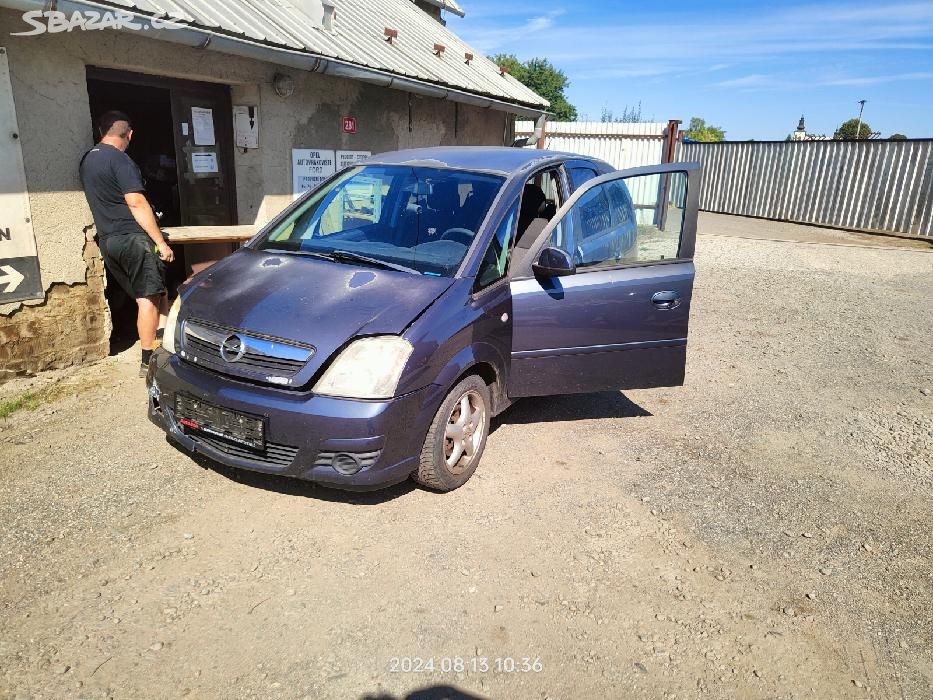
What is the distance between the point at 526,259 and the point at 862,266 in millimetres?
10762

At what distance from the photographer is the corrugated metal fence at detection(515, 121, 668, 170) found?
63.5 ft

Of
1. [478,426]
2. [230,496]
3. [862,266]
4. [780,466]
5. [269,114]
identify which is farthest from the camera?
[862,266]

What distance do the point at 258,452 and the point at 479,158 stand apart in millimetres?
2423

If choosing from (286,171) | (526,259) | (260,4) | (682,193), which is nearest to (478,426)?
(526,259)

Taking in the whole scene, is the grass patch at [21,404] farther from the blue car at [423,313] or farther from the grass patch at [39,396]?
the blue car at [423,313]

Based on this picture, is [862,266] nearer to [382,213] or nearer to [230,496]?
[382,213]

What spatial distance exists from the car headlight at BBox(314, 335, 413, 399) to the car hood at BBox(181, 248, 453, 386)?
6 cm

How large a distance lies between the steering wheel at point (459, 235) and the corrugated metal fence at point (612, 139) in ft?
53.2

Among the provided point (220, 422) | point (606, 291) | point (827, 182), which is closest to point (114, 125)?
point (220, 422)

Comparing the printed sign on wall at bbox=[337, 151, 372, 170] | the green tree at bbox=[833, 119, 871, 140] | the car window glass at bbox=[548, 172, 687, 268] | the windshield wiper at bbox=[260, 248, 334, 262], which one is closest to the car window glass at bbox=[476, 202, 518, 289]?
the car window glass at bbox=[548, 172, 687, 268]

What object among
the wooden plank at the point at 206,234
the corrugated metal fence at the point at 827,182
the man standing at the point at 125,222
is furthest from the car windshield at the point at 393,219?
the corrugated metal fence at the point at 827,182

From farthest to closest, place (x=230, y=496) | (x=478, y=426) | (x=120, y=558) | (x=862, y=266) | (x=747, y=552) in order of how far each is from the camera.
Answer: (x=862, y=266), (x=478, y=426), (x=230, y=496), (x=747, y=552), (x=120, y=558)

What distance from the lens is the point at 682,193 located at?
4.43 m

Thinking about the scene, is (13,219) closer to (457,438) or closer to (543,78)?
(457,438)
